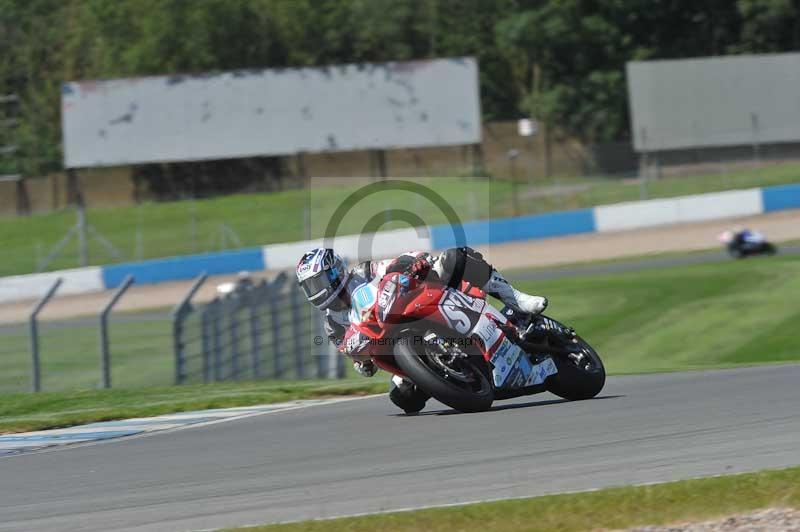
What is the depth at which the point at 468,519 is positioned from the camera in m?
6.33

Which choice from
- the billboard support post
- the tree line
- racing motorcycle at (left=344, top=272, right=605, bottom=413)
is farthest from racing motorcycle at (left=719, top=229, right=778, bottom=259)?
the tree line

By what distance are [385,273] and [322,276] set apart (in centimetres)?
51

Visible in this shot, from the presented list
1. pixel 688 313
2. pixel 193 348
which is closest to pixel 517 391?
pixel 193 348

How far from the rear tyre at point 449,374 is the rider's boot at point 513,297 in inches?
19.6

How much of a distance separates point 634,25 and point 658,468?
49.0 m

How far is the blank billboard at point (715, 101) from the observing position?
45312mm

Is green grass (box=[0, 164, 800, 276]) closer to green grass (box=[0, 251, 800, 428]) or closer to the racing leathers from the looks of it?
green grass (box=[0, 251, 800, 428])

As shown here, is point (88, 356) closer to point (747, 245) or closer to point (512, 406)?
point (512, 406)

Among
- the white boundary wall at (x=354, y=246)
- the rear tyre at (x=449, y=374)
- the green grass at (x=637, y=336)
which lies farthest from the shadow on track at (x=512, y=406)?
the white boundary wall at (x=354, y=246)

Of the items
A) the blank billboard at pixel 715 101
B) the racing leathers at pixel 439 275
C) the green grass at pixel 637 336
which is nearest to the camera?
the racing leathers at pixel 439 275

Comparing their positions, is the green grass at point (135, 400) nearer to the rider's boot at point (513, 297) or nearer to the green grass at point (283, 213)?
the rider's boot at point (513, 297)

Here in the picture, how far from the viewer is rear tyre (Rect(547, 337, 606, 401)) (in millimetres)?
10117

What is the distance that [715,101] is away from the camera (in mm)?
45875

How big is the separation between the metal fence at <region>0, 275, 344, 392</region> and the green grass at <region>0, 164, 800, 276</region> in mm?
18505
